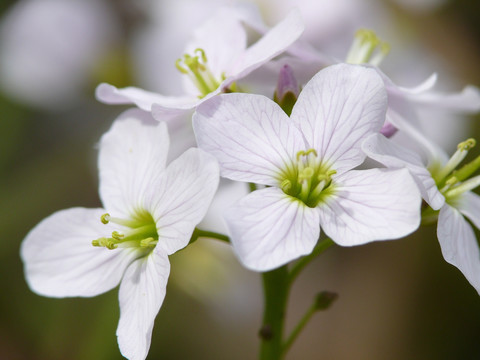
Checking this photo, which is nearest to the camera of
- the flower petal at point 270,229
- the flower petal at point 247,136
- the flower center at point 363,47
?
the flower petal at point 270,229

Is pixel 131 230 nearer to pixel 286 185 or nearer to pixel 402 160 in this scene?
pixel 286 185

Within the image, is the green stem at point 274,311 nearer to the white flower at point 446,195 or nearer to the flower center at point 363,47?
the white flower at point 446,195

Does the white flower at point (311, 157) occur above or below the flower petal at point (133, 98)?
below

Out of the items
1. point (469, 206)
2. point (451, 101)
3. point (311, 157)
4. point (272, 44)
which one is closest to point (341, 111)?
point (311, 157)

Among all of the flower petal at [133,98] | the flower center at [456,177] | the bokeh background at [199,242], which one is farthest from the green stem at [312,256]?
the bokeh background at [199,242]

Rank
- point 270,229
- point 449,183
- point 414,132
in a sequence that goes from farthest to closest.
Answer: point 414,132 → point 449,183 → point 270,229

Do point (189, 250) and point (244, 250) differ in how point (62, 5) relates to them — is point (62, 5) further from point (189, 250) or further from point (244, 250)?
point (244, 250)

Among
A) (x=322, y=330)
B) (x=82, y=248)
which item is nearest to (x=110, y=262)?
(x=82, y=248)
